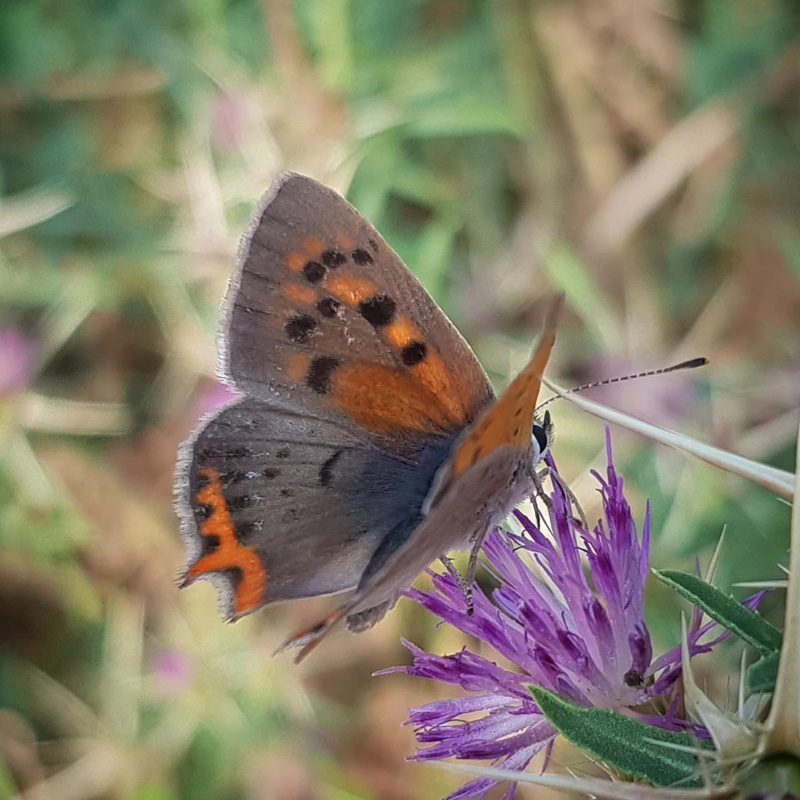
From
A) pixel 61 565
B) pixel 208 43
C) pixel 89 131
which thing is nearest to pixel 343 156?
pixel 208 43

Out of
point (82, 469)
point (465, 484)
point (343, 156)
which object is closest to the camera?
point (465, 484)

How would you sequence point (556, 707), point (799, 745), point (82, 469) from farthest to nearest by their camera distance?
point (82, 469)
point (556, 707)
point (799, 745)

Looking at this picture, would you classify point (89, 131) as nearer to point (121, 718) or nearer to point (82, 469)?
point (82, 469)

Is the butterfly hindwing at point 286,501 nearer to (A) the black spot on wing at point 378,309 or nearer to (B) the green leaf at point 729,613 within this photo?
(A) the black spot on wing at point 378,309

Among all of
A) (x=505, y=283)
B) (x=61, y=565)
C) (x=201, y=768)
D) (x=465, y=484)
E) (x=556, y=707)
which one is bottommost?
(x=201, y=768)

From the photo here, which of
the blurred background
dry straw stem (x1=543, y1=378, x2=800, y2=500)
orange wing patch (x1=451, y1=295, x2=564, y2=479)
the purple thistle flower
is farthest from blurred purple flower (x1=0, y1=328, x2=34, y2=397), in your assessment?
dry straw stem (x1=543, y1=378, x2=800, y2=500)

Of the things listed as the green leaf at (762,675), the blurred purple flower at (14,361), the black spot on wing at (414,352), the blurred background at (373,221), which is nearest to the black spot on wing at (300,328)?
the black spot on wing at (414,352)
